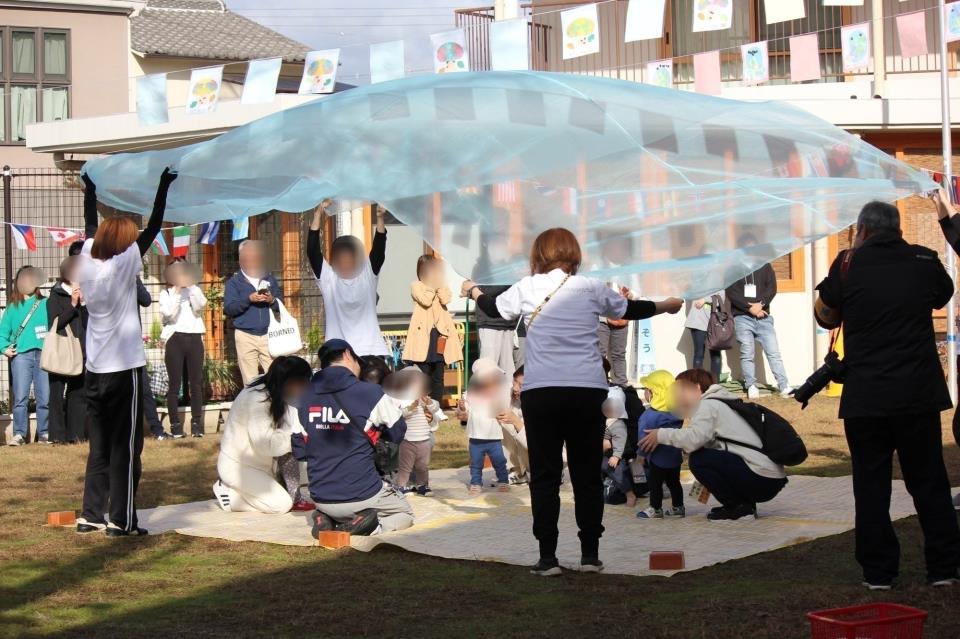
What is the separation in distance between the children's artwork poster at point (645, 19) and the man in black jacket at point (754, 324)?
342 centimetres

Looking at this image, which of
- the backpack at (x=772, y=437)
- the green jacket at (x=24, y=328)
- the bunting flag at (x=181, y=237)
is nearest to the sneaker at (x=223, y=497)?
the backpack at (x=772, y=437)

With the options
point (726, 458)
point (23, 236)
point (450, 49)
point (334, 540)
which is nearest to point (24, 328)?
point (23, 236)

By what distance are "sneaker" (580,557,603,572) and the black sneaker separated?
1850 mm

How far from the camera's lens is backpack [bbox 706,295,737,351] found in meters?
17.0

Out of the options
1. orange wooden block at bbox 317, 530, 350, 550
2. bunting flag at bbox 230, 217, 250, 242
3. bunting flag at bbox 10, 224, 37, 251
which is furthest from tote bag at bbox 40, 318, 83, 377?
orange wooden block at bbox 317, 530, 350, 550

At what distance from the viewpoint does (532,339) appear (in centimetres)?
734

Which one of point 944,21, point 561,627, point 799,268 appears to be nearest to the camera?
point 561,627

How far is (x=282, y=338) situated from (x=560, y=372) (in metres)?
7.73

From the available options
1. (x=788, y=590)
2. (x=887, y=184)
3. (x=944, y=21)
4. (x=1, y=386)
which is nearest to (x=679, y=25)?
(x=944, y=21)

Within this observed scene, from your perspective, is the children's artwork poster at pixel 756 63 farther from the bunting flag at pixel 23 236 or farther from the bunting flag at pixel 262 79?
the bunting flag at pixel 23 236

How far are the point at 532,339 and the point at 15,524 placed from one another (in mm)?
4529

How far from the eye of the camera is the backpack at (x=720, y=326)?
17047 millimetres

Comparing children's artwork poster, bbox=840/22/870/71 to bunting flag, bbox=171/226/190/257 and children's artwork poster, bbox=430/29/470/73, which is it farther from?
bunting flag, bbox=171/226/190/257

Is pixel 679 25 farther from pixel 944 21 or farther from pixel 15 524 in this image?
pixel 15 524
